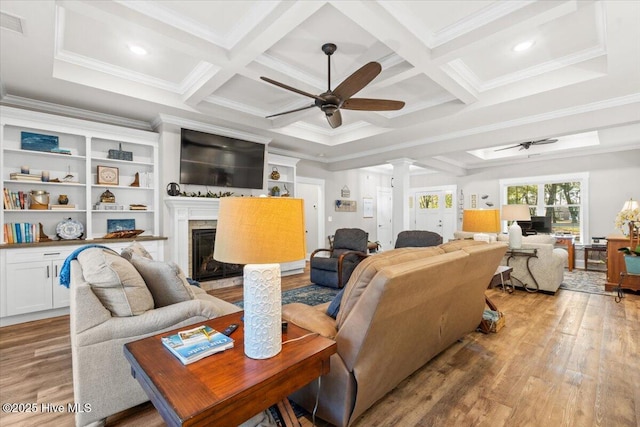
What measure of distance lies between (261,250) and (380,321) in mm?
719

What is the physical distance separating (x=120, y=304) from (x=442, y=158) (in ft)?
22.4

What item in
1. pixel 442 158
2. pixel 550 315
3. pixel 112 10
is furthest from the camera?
pixel 442 158

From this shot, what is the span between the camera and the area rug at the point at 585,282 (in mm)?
4551

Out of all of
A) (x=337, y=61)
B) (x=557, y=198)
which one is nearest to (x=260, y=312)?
(x=337, y=61)

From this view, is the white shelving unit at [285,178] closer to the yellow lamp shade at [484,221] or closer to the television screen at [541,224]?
the yellow lamp shade at [484,221]

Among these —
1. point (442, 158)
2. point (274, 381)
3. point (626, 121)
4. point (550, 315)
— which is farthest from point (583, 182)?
point (274, 381)

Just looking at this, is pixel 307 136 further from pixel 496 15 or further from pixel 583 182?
pixel 583 182

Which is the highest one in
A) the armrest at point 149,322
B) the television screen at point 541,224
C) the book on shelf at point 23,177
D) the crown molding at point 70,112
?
the crown molding at point 70,112

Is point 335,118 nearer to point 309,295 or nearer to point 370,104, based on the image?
point 370,104

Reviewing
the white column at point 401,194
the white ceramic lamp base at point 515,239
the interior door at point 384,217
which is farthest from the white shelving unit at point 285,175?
the white ceramic lamp base at point 515,239

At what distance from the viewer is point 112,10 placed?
2.13m

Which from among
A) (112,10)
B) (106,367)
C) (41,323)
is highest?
(112,10)

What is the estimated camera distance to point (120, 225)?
4.19m

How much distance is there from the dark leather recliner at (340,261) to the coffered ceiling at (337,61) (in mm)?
1924
